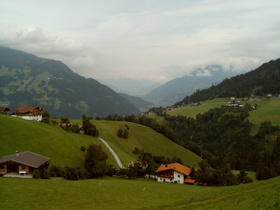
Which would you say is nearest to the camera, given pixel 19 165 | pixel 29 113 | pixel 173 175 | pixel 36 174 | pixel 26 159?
pixel 36 174

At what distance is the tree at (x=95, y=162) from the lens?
5784 cm

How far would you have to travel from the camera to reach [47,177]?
45.3m

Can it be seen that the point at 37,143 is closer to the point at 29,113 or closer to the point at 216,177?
the point at 29,113

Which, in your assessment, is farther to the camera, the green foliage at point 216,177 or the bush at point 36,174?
the green foliage at point 216,177

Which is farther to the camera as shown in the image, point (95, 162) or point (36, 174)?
point (95, 162)

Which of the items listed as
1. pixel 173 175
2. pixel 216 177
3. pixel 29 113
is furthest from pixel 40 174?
pixel 29 113

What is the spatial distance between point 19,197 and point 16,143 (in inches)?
1305

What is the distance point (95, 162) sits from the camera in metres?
60.9

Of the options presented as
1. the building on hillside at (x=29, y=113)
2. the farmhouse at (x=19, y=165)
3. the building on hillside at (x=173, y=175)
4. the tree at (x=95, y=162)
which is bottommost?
the building on hillside at (x=173, y=175)

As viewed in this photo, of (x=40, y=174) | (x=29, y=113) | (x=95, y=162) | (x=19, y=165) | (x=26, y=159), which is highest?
(x=29, y=113)

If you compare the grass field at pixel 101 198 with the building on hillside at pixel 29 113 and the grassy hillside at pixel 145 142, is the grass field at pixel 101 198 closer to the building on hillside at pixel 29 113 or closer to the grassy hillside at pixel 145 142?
the building on hillside at pixel 29 113

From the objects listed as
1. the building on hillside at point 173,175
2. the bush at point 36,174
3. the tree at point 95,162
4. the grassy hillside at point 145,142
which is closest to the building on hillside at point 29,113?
the grassy hillside at point 145,142

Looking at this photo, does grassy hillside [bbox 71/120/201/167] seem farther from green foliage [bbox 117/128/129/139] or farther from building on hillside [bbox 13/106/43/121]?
building on hillside [bbox 13/106/43/121]

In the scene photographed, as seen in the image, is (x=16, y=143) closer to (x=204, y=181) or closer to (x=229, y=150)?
(x=204, y=181)
